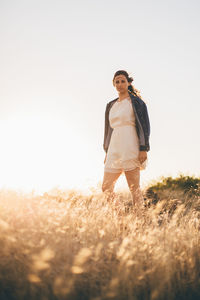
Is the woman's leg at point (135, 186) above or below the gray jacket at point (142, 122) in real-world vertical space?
below

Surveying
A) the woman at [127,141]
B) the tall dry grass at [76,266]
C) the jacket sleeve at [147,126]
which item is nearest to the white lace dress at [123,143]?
the woman at [127,141]

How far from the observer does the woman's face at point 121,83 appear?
3.78 metres

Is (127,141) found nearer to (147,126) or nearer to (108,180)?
(147,126)

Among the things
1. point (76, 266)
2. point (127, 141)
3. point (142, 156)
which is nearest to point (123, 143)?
point (127, 141)

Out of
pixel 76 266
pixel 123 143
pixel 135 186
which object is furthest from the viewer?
pixel 123 143

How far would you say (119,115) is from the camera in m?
3.67

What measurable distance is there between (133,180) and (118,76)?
1.63 metres

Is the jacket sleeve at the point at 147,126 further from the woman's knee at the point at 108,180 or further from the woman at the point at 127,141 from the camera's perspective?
the woman's knee at the point at 108,180

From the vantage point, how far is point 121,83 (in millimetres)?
3779

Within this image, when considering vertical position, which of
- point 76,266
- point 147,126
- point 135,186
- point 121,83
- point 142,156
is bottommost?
point 76,266

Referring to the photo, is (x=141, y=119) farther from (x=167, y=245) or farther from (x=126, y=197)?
(x=126, y=197)

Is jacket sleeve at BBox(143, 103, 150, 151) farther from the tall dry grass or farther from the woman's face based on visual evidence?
the tall dry grass

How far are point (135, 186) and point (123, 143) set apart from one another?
2.10 feet

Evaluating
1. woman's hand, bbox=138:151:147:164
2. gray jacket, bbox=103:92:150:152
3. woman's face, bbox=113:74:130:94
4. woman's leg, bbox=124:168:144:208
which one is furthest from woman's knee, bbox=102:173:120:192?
woman's face, bbox=113:74:130:94
